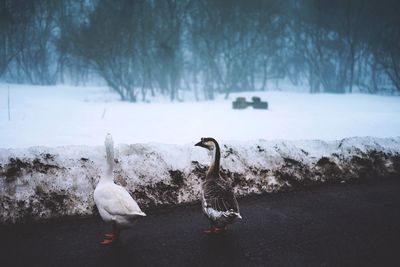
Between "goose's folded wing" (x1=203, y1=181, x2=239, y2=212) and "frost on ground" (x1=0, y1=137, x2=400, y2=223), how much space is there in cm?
102

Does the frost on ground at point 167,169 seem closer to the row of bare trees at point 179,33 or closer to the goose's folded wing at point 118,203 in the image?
the goose's folded wing at point 118,203

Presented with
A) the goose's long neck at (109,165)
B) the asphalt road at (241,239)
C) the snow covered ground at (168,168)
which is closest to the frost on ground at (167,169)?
the snow covered ground at (168,168)

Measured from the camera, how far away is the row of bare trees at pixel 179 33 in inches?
1209

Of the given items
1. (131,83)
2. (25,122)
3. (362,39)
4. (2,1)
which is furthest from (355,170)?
(362,39)

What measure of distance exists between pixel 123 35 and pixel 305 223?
31.5 m

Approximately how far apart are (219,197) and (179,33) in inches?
1365

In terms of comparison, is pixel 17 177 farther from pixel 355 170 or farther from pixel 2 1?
pixel 2 1

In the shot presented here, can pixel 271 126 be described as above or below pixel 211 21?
below

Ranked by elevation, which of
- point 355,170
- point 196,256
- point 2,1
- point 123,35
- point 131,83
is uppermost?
point 2,1

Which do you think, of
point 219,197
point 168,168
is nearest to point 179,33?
point 168,168

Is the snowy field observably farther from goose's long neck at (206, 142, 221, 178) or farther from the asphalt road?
goose's long neck at (206, 142, 221, 178)

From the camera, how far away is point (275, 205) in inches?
190

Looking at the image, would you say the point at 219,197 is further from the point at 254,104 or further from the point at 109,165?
the point at 254,104

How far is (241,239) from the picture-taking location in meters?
3.80
